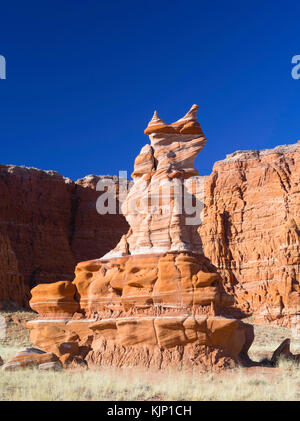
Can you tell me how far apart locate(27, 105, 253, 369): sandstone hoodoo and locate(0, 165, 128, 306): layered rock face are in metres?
51.8

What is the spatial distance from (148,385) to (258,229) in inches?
2226

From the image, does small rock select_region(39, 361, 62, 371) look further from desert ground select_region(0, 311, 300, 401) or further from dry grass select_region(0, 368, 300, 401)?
dry grass select_region(0, 368, 300, 401)

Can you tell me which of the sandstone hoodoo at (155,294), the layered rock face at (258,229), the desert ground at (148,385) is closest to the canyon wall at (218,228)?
the layered rock face at (258,229)

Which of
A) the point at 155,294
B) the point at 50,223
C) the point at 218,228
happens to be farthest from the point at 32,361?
the point at 50,223

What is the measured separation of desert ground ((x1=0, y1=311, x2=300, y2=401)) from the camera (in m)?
10.8

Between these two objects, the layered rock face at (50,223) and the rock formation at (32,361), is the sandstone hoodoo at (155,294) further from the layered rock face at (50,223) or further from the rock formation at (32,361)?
the layered rock face at (50,223)

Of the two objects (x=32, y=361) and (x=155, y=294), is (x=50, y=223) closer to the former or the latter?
(x=32, y=361)

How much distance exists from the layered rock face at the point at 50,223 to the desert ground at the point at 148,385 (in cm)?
5535

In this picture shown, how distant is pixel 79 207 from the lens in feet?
259

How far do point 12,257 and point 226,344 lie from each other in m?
48.6
